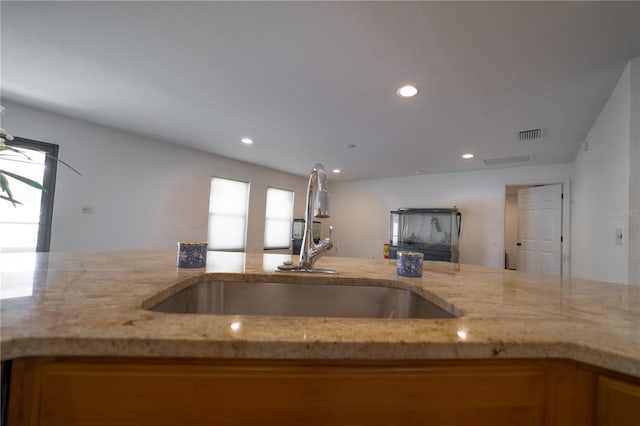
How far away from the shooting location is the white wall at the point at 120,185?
290 centimetres

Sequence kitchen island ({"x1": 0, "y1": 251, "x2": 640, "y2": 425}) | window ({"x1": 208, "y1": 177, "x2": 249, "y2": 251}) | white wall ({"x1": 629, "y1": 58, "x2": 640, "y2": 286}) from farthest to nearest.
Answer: window ({"x1": 208, "y1": 177, "x2": 249, "y2": 251}), white wall ({"x1": 629, "y1": 58, "x2": 640, "y2": 286}), kitchen island ({"x1": 0, "y1": 251, "x2": 640, "y2": 425})

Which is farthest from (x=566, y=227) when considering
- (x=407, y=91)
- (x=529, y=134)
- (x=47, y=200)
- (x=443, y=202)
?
(x=47, y=200)

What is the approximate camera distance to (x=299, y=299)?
930 mm

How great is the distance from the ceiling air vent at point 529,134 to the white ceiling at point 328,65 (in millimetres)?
76

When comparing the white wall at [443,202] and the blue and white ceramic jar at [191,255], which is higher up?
the white wall at [443,202]

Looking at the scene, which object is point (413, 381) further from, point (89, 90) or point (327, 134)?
point (89, 90)

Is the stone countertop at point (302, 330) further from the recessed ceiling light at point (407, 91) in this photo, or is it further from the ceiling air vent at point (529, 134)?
the ceiling air vent at point (529, 134)

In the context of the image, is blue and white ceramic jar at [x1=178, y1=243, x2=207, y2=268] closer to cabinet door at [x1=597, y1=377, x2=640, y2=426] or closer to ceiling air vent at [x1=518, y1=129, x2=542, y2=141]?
cabinet door at [x1=597, y1=377, x2=640, y2=426]

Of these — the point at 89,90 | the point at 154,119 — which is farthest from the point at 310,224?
the point at 154,119

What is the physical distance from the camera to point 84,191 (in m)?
3.07

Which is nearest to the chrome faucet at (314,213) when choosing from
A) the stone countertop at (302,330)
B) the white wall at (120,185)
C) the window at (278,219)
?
the stone countertop at (302,330)

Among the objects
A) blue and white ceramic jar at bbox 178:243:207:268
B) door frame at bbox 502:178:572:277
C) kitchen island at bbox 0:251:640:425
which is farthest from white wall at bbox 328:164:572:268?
kitchen island at bbox 0:251:640:425

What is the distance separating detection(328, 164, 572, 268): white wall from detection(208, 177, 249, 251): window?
6.57 feet

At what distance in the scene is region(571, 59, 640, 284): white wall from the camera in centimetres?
169
